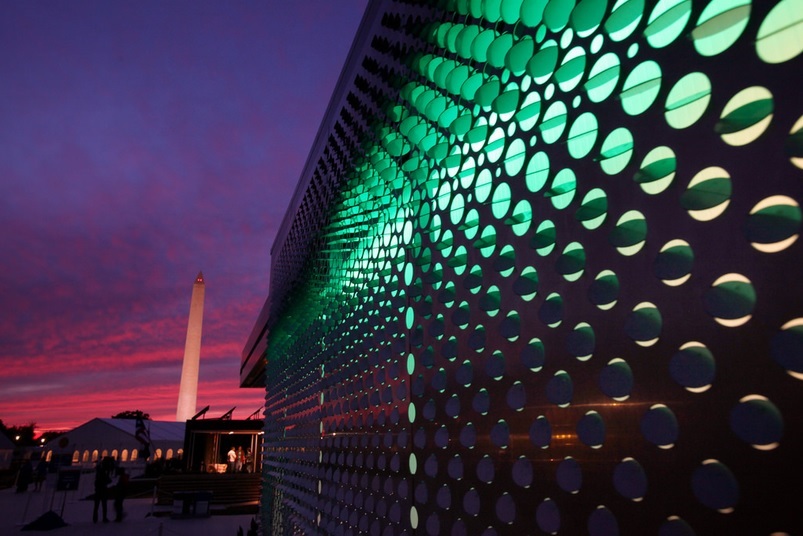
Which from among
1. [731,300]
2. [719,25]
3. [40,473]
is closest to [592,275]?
[731,300]

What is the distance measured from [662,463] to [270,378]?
12146mm

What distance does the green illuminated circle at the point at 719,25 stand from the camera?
171cm

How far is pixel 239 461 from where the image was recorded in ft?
114

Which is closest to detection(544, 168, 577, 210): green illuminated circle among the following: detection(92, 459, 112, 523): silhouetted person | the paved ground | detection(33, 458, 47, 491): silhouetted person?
the paved ground

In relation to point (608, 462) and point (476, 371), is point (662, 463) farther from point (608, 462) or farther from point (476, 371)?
point (476, 371)

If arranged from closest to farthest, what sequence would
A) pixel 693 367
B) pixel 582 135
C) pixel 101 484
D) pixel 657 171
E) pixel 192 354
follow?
pixel 693 367 → pixel 657 171 → pixel 582 135 → pixel 101 484 → pixel 192 354

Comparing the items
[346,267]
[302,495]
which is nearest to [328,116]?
[346,267]

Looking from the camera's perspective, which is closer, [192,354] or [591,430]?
[591,430]

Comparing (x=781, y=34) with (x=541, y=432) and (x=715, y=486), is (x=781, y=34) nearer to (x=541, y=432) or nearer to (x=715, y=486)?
(x=715, y=486)

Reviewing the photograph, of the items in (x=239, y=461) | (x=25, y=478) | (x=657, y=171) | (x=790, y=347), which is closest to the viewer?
(x=790, y=347)

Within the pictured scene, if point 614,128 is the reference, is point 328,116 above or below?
above

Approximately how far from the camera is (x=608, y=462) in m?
2.03

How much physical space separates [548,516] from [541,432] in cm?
36

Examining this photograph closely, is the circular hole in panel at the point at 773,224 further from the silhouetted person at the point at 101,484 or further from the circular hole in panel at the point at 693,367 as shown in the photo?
the silhouetted person at the point at 101,484
